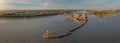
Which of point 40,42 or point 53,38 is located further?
point 53,38

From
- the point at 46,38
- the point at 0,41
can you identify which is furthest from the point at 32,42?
the point at 0,41

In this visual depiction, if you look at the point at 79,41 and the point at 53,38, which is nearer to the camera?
the point at 79,41

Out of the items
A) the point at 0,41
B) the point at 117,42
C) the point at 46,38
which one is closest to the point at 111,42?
the point at 117,42

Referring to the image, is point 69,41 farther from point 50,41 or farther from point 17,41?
point 17,41

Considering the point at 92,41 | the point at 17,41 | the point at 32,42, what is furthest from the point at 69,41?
the point at 17,41

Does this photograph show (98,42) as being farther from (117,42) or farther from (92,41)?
(117,42)

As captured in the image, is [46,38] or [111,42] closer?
[111,42]

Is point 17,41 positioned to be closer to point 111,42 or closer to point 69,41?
point 69,41
